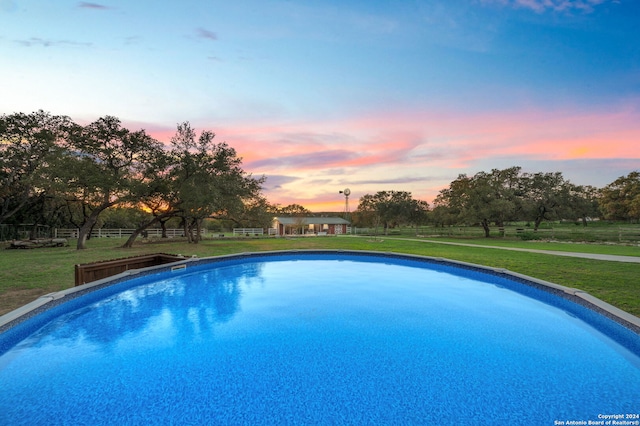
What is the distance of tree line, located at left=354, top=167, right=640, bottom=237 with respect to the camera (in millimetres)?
30650

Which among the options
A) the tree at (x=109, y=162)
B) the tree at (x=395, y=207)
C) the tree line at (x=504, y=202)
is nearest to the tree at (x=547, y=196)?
the tree line at (x=504, y=202)

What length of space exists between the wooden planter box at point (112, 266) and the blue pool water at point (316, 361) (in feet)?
1.94

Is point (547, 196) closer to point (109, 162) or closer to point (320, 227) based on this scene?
point (320, 227)

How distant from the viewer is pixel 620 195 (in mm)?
43688

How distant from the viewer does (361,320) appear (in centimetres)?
604

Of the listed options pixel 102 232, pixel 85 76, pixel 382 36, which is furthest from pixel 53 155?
pixel 382 36

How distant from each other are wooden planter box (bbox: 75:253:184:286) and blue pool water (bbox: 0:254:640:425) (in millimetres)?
593

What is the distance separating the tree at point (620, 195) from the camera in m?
41.2

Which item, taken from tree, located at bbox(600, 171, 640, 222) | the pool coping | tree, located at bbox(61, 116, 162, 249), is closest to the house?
tree, located at bbox(61, 116, 162, 249)

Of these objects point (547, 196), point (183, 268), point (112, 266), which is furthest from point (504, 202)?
point (112, 266)

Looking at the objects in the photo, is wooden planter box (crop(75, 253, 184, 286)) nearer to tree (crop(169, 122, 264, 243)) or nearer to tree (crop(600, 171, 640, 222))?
tree (crop(169, 122, 264, 243))

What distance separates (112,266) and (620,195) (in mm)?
61130

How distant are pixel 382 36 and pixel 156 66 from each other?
33.3ft

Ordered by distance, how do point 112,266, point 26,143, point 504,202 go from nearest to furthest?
point 112,266 < point 26,143 < point 504,202
